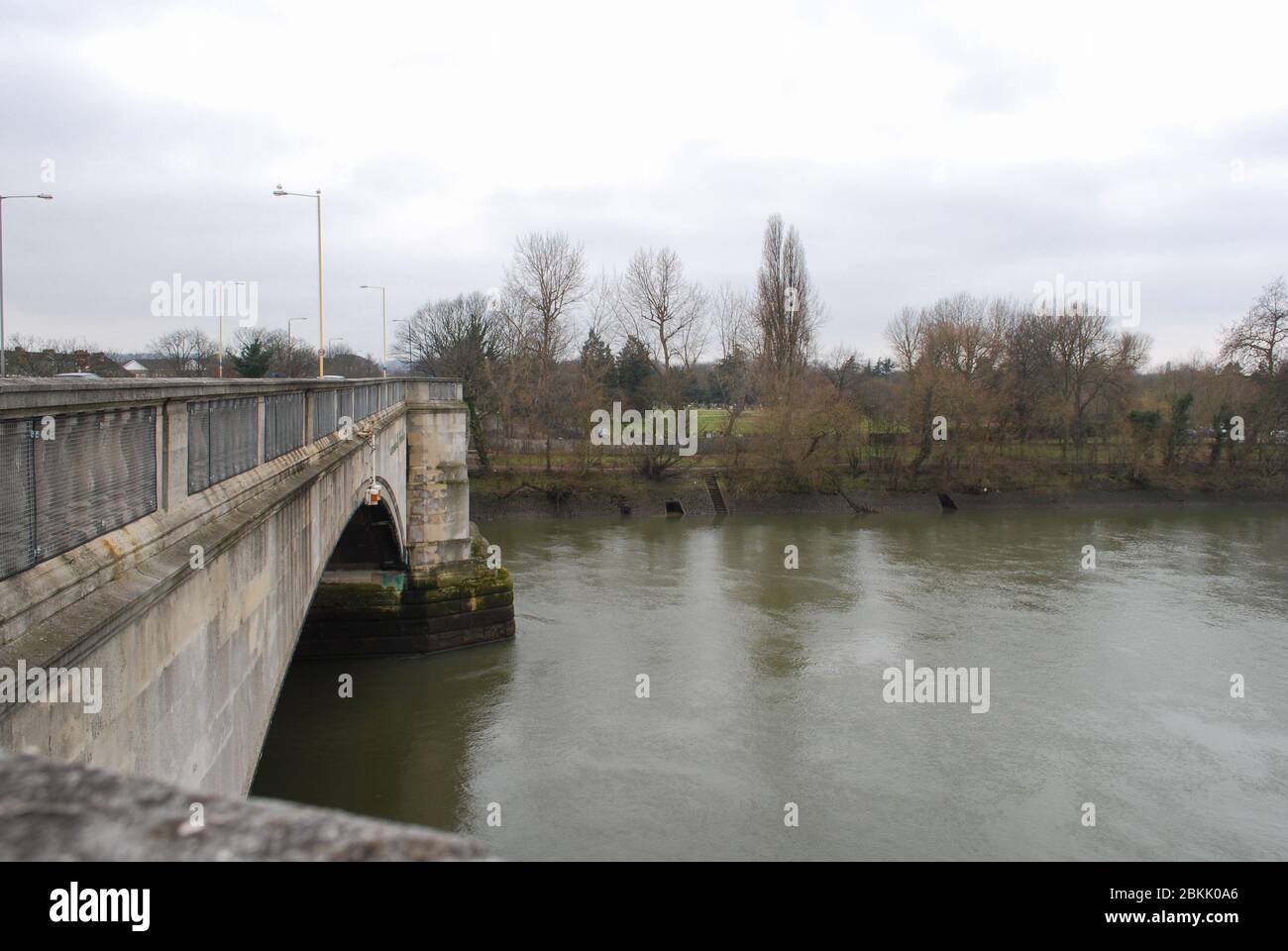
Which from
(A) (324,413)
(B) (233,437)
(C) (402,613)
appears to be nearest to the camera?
(B) (233,437)

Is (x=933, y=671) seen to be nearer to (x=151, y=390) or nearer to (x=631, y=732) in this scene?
(x=631, y=732)

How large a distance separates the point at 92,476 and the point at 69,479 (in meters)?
0.17

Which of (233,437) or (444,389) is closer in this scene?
(233,437)

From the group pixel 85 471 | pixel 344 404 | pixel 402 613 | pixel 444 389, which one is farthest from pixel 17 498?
pixel 444 389

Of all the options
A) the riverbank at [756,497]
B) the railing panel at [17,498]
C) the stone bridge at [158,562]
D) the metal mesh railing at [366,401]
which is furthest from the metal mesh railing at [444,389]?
the riverbank at [756,497]

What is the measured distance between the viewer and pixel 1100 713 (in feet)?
50.4

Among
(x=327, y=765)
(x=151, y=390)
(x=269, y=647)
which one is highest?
(x=151, y=390)

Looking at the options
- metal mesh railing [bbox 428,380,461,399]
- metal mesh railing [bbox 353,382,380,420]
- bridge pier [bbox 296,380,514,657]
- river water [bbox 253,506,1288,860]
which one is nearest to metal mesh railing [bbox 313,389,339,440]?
metal mesh railing [bbox 353,382,380,420]

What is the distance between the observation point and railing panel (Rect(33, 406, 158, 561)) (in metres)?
3.17

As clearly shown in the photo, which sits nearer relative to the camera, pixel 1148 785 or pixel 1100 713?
pixel 1148 785

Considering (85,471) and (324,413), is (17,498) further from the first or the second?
(324,413)

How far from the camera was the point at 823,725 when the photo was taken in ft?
48.4
